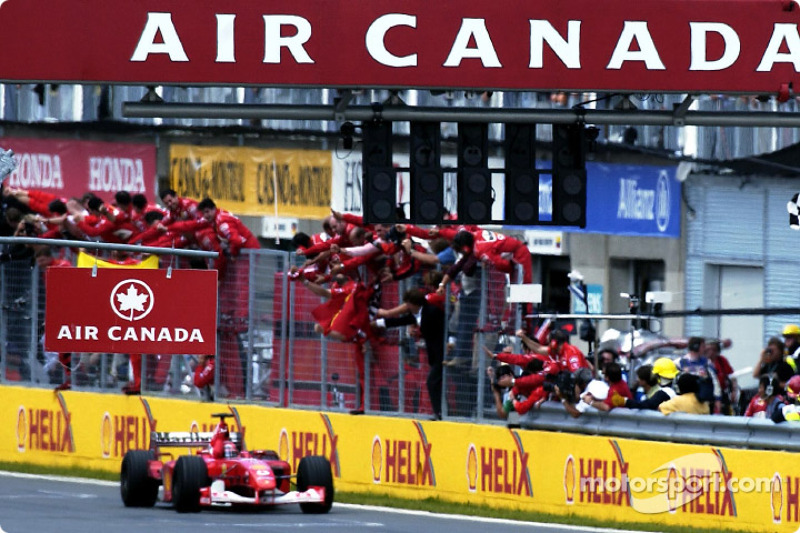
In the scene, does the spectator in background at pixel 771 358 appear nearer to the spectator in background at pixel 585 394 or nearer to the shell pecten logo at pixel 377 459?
the spectator in background at pixel 585 394

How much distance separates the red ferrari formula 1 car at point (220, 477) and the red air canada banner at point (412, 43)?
3.13 m

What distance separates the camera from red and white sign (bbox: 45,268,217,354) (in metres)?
15.6

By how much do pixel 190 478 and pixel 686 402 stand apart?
411 centimetres

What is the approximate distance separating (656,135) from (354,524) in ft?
50.6

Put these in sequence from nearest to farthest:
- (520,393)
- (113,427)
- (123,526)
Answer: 1. (123,526)
2. (520,393)
3. (113,427)

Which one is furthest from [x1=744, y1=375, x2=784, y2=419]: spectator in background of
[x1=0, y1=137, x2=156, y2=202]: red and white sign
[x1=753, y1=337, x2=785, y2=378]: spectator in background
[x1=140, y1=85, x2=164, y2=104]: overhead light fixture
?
[x1=0, y1=137, x2=156, y2=202]: red and white sign

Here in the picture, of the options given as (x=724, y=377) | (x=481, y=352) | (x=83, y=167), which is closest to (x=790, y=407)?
(x=724, y=377)

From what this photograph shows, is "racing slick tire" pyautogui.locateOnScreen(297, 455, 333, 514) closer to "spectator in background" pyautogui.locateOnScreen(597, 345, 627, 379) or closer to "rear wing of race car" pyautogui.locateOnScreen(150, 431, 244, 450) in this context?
"rear wing of race car" pyautogui.locateOnScreen(150, 431, 244, 450)

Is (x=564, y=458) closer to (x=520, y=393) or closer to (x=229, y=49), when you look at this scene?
(x=520, y=393)

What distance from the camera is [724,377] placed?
1748cm

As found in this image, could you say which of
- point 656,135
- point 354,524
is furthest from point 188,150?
point 354,524

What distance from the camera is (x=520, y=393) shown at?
57.8ft

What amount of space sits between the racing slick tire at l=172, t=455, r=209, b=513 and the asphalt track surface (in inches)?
5.7

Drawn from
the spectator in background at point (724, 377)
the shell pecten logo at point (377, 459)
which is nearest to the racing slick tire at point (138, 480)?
the shell pecten logo at point (377, 459)
